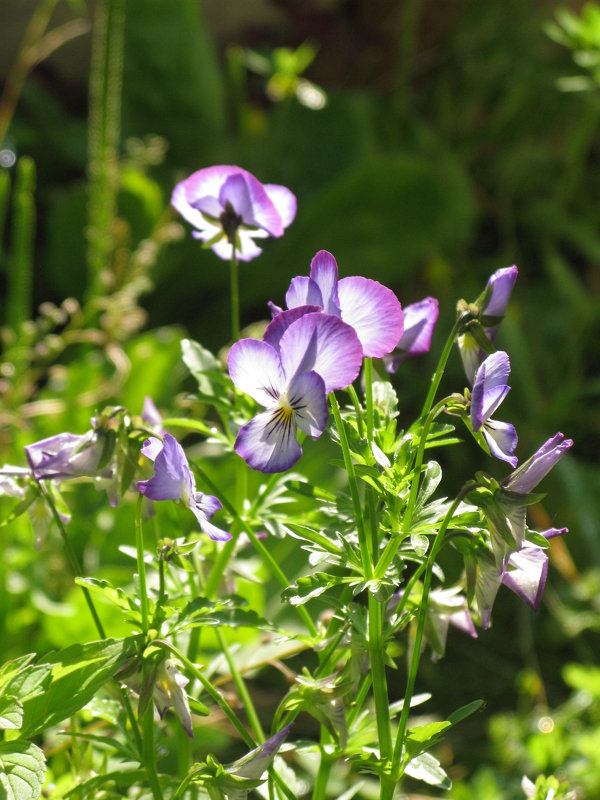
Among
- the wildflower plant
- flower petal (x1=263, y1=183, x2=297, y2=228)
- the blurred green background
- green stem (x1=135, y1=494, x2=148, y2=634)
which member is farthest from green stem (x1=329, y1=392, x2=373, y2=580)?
the blurred green background

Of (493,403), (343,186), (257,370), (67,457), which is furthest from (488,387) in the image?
(343,186)

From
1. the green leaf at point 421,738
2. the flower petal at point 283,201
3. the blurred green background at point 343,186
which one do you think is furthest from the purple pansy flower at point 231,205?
the blurred green background at point 343,186

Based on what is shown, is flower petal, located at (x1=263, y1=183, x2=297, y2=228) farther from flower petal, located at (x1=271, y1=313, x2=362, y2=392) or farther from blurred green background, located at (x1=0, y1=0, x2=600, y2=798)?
blurred green background, located at (x1=0, y1=0, x2=600, y2=798)

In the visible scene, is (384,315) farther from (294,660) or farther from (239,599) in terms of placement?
(294,660)

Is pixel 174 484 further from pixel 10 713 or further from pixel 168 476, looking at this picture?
pixel 10 713

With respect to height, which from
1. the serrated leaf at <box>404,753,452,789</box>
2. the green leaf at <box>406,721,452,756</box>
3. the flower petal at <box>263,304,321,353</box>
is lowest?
the serrated leaf at <box>404,753,452,789</box>

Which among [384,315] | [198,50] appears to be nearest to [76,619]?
[384,315]
